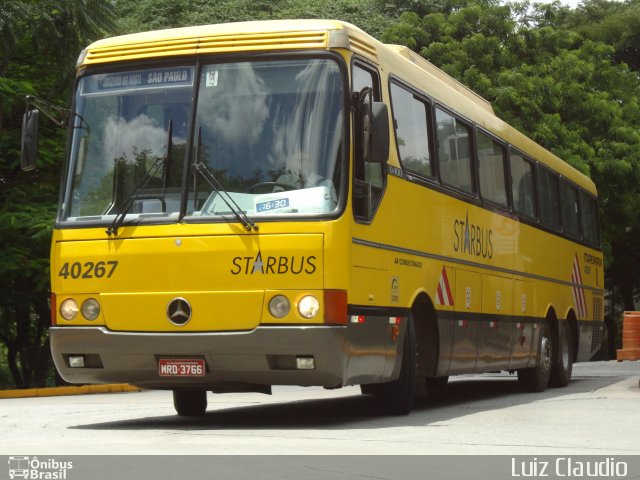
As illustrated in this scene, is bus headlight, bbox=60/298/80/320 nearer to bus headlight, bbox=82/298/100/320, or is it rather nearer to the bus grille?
bus headlight, bbox=82/298/100/320

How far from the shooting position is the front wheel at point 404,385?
13.3 meters

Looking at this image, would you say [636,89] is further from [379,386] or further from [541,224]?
[379,386]

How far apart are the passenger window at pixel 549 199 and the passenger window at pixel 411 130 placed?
6.04 meters

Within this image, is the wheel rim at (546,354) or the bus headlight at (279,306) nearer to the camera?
the bus headlight at (279,306)

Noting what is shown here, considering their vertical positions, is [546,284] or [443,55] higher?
[443,55]

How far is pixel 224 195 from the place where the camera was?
39.0 feet

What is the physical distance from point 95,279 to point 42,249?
35.5 feet

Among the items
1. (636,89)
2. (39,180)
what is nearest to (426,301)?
(39,180)

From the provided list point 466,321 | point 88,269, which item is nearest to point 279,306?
point 88,269

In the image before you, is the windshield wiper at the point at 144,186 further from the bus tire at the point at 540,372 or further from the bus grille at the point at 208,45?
the bus tire at the point at 540,372

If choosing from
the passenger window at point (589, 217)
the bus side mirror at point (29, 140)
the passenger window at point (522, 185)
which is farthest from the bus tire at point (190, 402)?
the passenger window at point (589, 217)

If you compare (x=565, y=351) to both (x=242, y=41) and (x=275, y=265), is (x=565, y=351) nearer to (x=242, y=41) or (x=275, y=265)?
(x=275, y=265)

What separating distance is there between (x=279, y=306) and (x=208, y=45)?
256 centimetres

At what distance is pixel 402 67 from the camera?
13945mm
